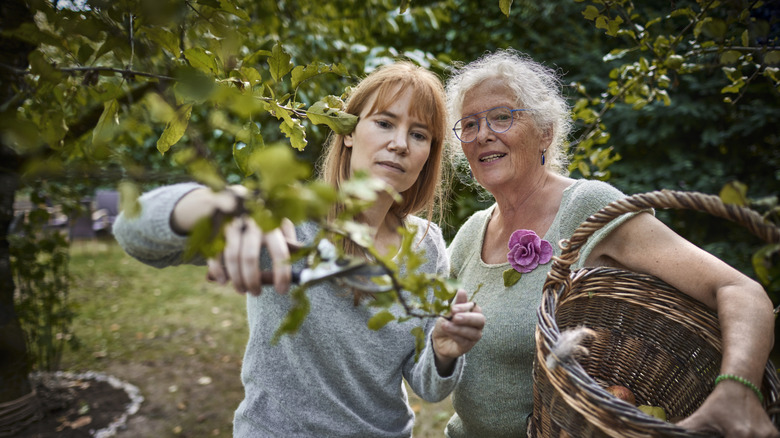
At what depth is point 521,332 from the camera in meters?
1.54

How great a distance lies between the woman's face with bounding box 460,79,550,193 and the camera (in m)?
1.84

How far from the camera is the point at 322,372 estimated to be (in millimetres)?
1471

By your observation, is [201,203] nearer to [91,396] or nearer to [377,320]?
[377,320]

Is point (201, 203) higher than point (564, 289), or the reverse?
point (201, 203)

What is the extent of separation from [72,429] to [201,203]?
3196mm

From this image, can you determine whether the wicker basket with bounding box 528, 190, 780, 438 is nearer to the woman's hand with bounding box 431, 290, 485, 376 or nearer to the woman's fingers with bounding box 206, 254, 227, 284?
the woman's hand with bounding box 431, 290, 485, 376

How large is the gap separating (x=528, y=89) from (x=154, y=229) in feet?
5.06

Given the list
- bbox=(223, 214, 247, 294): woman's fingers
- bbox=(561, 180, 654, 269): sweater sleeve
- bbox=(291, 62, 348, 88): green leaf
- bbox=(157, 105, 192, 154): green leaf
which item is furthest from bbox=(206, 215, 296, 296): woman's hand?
bbox=(561, 180, 654, 269): sweater sleeve

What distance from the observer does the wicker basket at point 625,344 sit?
0.90m

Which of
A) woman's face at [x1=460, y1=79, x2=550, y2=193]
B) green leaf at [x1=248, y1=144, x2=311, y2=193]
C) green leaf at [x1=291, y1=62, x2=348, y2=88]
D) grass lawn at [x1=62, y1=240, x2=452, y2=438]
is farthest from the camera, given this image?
grass lawn at [x1=62, y1=240, x2=452, y2=438]

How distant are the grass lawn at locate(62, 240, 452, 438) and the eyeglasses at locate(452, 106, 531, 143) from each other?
2.54m

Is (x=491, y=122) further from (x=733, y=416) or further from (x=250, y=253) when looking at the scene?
(x=250, y=253)

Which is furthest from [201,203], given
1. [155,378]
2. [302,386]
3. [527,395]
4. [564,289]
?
[155,378]

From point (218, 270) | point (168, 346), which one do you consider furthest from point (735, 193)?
point (168, 346)
